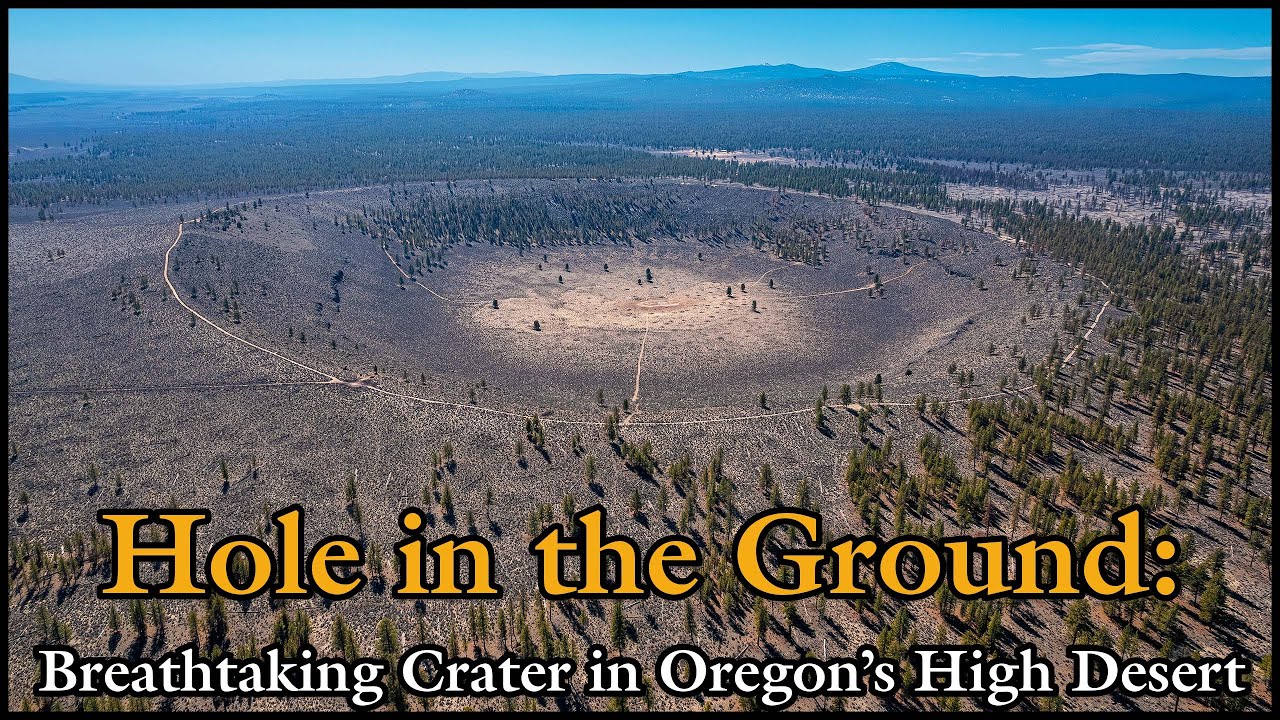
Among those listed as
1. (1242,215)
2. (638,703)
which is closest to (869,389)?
(638,703)

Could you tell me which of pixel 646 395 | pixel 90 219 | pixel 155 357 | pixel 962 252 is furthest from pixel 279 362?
pixel 962 252

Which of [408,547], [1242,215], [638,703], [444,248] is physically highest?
[1242,215]

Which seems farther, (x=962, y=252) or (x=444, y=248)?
(x=444, y=248)

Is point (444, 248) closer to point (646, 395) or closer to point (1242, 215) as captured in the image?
point (646, 395)

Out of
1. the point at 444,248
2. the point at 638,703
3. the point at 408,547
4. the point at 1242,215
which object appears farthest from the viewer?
the point at 1242,215

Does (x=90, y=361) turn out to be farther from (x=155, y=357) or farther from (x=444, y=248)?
(x=444, y=248)

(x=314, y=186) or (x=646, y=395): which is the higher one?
(x=314, y=186)

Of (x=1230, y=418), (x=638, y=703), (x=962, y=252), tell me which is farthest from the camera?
(x=962, y=252)

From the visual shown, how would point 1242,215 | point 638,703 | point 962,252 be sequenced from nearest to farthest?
1. point 638,703
2. point 962,252
3. point 1242,215

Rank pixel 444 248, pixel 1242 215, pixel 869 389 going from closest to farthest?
pixel 869 389 → pixel 444 248 → pixel 1242 215
